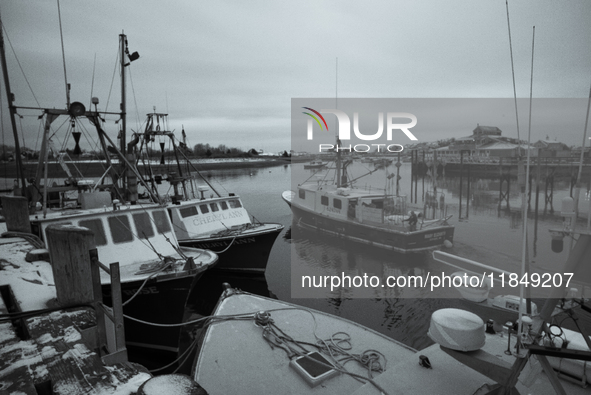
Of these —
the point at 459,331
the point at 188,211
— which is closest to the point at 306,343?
the point at 459,331

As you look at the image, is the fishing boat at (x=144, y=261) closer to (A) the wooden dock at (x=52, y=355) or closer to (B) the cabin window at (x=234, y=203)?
(A) the wooden dock at (x=52, y=355)

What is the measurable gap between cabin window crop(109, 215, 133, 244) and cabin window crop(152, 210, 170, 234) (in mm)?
954

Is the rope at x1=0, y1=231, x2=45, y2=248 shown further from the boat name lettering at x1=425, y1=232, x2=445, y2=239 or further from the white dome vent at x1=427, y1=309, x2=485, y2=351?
the boat name lettering at x1=425, y1=232, x2=445, y2=239

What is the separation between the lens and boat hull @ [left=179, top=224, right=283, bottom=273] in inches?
594

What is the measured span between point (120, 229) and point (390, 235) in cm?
1486

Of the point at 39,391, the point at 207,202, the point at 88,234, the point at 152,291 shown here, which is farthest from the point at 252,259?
the point at 39,391

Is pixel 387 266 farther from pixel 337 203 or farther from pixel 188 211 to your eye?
pixel 188 211

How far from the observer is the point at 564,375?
4.34 m

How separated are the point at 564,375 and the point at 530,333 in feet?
6.51

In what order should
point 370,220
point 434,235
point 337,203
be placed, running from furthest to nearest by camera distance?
1. point 337,203
2. point 370,220
3. point 434,235

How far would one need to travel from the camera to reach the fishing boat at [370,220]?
20.0 m

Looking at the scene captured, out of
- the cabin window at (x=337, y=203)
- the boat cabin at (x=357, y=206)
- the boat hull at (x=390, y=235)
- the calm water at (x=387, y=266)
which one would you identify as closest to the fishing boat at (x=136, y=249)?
the calm water at (x=387, y=266)

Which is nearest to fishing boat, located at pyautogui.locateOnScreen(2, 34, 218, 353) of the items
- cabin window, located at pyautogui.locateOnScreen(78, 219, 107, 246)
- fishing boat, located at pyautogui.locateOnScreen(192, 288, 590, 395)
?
cabin window, located at pyautogui.locateOnScreen(78, 219, 107, 246)

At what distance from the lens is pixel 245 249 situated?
1602cm
